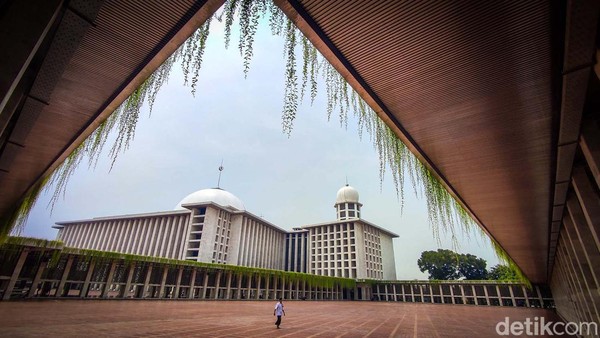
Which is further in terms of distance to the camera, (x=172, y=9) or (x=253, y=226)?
(x=253, y=226)

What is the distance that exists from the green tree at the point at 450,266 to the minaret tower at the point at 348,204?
20.3m

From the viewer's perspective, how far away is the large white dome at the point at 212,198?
211 ft

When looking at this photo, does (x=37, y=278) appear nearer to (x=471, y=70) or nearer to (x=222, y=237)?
(x=471, y=70)

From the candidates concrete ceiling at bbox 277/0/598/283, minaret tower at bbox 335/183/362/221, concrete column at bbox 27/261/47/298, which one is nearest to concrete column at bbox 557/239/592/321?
concrete ceiling at bbox 277/0/598/283

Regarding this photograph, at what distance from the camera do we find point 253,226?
64625 mm

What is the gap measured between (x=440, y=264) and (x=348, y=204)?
2627 centimetres

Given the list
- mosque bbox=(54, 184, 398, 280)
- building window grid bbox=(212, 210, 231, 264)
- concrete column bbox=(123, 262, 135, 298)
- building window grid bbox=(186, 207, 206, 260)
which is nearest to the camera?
concrete column bbox=(123, 262, 135, 298)

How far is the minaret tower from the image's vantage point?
250 ft

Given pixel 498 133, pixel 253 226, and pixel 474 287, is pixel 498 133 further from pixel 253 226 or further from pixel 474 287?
pixel 253 226

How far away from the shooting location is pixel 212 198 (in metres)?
64.1

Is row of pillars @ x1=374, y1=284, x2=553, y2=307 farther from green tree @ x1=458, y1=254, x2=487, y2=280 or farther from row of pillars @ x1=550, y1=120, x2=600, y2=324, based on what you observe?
row of pillars @ x1=550, y1=120, x2=600, y2=324

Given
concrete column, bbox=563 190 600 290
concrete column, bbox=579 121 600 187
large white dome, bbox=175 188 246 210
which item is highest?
large white dome, bbox=175 188 246 210

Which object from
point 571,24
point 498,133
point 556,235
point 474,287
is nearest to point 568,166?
point 498,133

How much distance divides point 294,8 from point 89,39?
2532 millimetres
